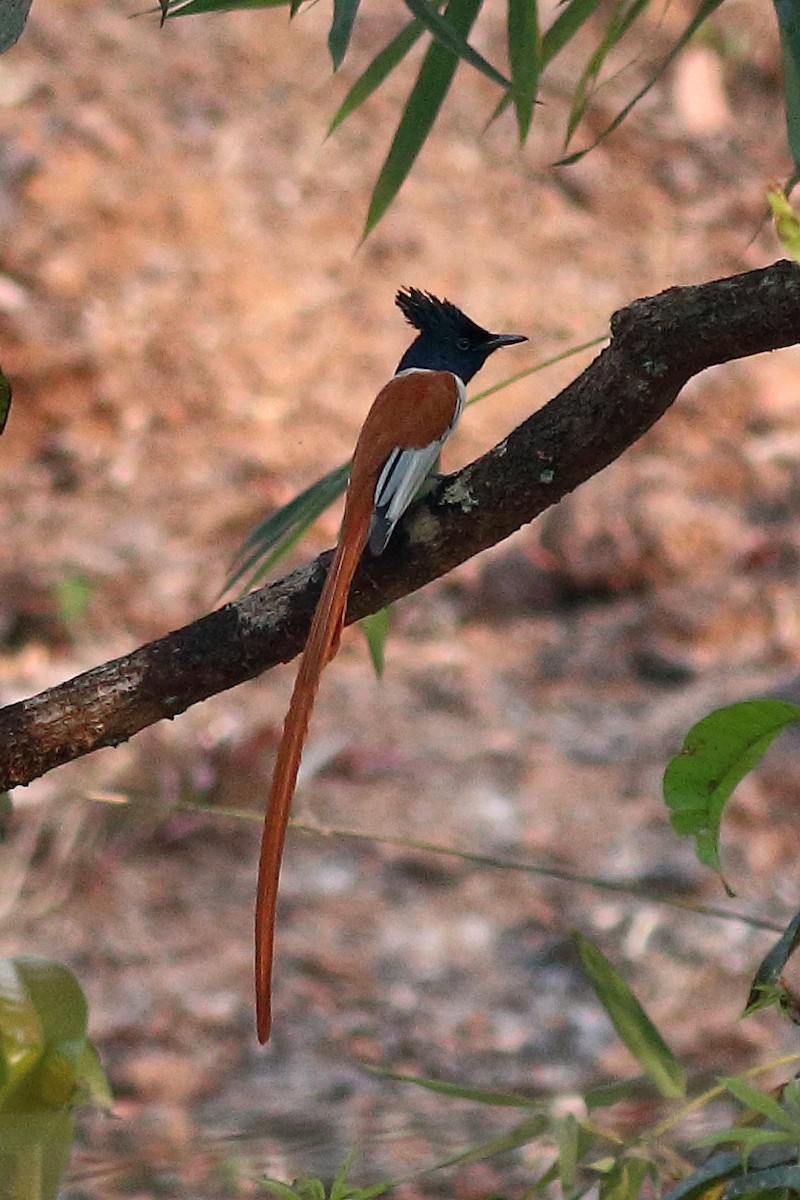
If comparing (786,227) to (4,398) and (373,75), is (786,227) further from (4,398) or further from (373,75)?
(373,75)

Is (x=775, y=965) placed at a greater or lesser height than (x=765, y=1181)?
greater

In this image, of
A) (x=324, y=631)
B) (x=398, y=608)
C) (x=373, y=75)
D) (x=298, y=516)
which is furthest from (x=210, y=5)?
(x=398, y=608)

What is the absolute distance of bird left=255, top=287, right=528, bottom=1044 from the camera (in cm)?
156

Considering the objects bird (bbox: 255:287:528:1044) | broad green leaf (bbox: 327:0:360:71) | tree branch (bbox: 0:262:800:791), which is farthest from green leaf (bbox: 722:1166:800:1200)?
broad green leaf (bbox: 327:0:360:71)

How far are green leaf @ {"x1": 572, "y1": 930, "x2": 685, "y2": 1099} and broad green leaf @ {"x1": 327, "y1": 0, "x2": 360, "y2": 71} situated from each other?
3.66 feet

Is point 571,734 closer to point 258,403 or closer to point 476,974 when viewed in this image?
point 476,974

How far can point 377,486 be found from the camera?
181 cm

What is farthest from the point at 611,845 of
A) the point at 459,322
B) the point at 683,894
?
the point at 459,322

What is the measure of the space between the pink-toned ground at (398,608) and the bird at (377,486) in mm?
661

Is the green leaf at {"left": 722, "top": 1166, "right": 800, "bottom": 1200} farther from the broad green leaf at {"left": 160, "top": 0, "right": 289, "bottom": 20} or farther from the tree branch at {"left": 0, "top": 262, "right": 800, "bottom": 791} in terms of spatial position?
the broad green leaf at {"left": 160, "top": 0, "right": 289, "bottom": 20}

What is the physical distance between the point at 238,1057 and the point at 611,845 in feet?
3.95

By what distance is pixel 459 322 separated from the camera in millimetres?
2510

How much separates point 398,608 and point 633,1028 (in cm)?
355

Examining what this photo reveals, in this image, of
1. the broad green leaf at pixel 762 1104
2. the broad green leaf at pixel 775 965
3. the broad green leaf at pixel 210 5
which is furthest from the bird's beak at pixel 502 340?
the broad green leaf at pixel 762 1104
